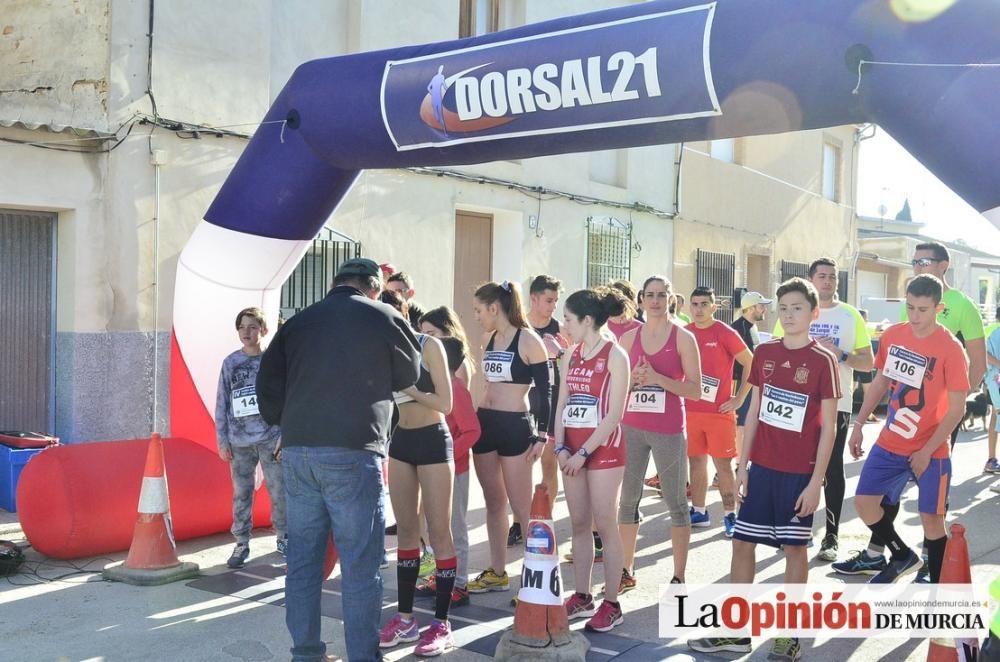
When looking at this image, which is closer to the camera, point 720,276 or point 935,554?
point 935,554

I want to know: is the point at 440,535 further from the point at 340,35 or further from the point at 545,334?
the point at 340,35

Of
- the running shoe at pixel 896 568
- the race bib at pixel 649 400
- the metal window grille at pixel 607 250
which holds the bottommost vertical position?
the running shoe at pixel 896 568

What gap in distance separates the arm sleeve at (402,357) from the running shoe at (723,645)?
76.9 inches

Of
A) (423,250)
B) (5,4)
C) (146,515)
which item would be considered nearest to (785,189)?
(423,250)

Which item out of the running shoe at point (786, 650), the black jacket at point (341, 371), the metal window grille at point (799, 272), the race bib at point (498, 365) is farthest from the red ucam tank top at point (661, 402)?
the metal window grille at point (799, 272)

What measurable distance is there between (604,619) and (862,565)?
2.16 m

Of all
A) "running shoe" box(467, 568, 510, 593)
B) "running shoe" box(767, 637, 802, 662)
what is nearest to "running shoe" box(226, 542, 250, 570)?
"running shoe" box(467, 568, 510, 593)

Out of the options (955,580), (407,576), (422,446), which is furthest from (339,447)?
(955,580)

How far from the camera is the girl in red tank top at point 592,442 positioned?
4976 mm

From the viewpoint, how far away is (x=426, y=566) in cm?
604

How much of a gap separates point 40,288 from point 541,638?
6142 millimetres

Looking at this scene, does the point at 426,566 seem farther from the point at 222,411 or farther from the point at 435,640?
the point at 222,411

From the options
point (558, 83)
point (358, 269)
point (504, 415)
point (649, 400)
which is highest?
point (558, 83)

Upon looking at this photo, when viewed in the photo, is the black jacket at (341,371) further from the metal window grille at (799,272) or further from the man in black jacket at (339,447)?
the metal window grille at (799,272)
